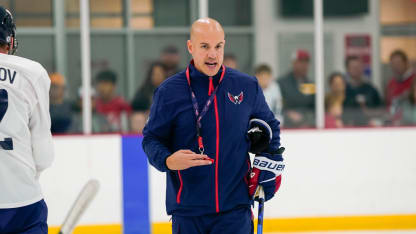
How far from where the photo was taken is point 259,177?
214 cm

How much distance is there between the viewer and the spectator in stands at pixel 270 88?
4582 mm

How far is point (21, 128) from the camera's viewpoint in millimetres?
1811

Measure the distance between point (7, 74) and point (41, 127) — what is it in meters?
0.16

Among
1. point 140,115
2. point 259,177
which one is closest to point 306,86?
point 140,115

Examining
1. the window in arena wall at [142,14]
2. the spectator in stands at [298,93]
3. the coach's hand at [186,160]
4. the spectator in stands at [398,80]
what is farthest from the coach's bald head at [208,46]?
the spectator in stands at [398,80]

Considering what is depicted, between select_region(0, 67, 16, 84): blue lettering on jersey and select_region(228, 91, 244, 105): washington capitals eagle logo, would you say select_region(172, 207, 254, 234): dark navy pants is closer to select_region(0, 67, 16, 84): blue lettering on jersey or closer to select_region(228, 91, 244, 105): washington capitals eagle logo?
select_region(228, 91, 244, 105): washington capitals eagle logo

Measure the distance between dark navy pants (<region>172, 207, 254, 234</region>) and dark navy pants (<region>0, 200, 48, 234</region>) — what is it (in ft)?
1.46

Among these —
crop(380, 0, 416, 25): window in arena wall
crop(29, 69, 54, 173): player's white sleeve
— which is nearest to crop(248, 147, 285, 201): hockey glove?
crop(29, 69, 54, 173): player's white sleeve

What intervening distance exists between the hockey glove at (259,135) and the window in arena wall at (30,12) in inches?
98.2

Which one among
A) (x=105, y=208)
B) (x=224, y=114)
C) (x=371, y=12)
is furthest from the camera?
(x=371, y=12)

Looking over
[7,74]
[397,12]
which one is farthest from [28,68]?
[397,12]

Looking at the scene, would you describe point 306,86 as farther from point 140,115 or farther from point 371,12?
point 140,115

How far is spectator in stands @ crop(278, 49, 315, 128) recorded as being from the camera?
4551 millimetres

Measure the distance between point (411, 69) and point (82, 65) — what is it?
210 cm
